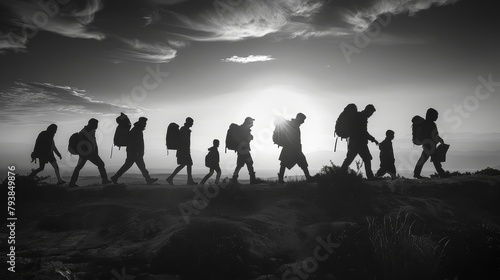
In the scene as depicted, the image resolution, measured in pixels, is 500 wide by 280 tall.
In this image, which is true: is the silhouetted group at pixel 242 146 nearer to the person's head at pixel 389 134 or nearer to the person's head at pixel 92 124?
the person's head at pixel 92 124

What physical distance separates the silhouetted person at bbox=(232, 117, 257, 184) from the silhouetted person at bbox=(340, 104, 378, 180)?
342 centimetres

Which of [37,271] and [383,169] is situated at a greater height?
[383,169]

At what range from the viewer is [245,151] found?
11.0m

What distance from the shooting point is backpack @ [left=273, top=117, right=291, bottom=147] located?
Result: 1053 centimetres

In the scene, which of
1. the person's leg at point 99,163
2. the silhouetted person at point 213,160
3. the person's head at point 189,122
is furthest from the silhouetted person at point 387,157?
the person's leg at point 99,163

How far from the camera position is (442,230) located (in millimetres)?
7234

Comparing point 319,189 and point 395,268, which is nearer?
point 395,268

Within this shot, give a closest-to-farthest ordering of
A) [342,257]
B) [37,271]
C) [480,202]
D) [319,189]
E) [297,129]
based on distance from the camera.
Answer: [37,271]
[342,257]
[319,189]
[480,202]
[297,129]

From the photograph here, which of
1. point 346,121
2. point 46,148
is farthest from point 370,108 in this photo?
point 46,148

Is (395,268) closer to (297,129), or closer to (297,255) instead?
(297,255)

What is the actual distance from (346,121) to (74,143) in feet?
31.4

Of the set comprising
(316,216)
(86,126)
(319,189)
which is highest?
(86,126)

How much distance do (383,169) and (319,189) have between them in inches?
209

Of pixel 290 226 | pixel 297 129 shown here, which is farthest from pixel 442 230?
→ pixel 297 129
